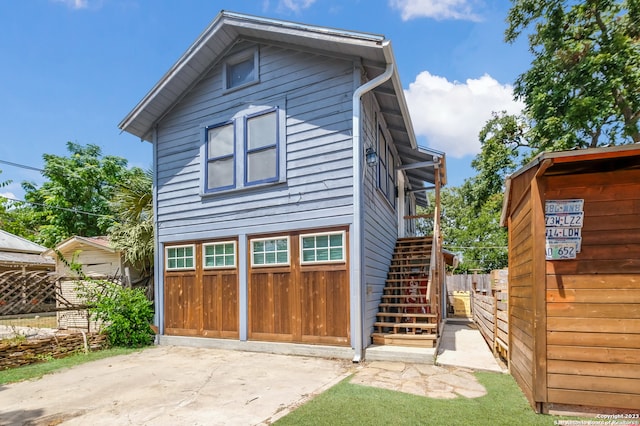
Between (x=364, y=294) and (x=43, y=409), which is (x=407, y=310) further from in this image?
(x=43, y=409)

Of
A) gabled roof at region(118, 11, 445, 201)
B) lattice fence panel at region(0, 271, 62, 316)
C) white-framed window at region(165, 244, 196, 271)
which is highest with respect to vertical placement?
gabled roof at region(118, 11, 445, 201)

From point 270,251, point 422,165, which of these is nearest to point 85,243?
point 270,251

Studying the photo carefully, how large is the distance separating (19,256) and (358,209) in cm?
1824

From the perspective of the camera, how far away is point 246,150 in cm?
748

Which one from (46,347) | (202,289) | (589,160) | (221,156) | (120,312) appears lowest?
(46,347)

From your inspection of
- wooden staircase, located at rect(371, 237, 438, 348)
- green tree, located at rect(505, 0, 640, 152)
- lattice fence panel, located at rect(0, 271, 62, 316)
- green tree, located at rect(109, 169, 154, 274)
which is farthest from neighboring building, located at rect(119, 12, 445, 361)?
green tree, located at rect(505, 0, 640, 152)

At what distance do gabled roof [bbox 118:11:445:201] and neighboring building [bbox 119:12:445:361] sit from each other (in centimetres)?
3

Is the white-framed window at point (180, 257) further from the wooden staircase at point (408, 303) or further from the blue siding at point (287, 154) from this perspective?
the wooden staircase at point (408, 303)

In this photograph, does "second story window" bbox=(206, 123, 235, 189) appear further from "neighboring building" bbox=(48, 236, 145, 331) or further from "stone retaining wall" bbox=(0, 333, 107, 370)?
"stone retaining wall" bbox=(0, 333, 107, 370)

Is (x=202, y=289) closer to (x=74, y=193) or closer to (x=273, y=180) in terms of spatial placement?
(x=273, y=180)

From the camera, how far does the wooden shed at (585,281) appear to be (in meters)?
3.51

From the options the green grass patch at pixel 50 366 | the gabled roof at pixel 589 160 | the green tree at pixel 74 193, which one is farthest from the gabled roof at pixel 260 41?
the green tree at pixel 74 193

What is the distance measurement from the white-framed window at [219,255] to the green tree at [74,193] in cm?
1492

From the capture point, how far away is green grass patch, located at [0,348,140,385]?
556cm
